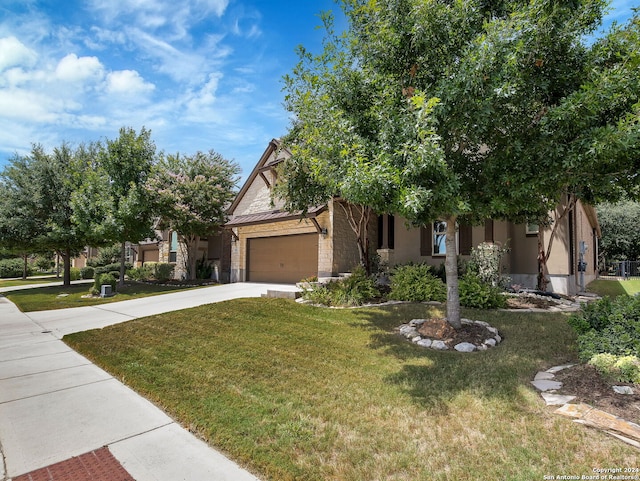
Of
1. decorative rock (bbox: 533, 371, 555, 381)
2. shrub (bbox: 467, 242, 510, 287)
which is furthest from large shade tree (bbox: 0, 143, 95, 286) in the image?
decorative rock (bbox: 533, 371, 555, 381)

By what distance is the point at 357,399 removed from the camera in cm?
393

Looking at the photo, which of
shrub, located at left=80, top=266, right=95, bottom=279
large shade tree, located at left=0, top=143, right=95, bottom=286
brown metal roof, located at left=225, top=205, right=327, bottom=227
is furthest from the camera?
Answer: shrub, located at left=80, top=266, right=95, bottom=279

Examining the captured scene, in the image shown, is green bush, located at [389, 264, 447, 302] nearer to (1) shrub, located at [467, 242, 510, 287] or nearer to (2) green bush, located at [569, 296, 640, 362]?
(1) shrub, located at [467, 242, 510, 287]

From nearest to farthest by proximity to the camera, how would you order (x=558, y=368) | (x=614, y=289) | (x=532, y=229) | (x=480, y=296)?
(x=558, y=368) → (x=480, y=296) → (x=532, y=229) → (x=614, y=289)

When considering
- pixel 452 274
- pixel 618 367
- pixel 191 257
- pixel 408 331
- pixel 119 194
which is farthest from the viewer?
pixel 191 257

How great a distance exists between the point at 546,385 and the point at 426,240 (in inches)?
367

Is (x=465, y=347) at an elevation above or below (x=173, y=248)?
below

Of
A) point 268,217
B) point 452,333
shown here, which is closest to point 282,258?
point 268,217

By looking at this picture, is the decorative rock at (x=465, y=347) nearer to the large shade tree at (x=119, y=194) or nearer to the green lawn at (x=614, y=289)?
the green lawn at (x=614, y=289)

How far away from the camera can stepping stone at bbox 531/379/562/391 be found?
→ 163 inches

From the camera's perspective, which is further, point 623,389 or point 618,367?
point 618,367

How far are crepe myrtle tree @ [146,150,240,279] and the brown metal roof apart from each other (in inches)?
57.6

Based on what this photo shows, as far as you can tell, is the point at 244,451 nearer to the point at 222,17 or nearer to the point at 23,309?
the point at 222,17

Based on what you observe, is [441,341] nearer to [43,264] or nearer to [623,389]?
[623,389]
